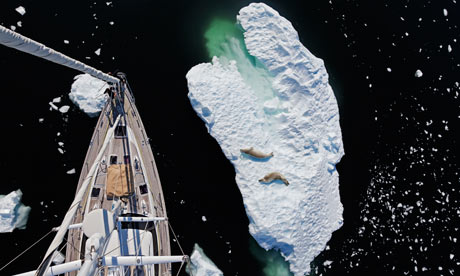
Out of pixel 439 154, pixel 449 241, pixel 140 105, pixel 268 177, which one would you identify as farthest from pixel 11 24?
pixel 449 241

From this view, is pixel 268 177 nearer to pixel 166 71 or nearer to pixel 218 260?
pixel 218 260

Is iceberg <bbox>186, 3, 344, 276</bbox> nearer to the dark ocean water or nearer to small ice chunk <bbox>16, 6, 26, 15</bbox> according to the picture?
the dark ocean water

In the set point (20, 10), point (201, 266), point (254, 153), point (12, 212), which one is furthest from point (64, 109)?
point (201, 266)

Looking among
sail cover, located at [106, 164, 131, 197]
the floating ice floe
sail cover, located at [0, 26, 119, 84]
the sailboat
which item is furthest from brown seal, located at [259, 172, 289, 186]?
sail cover, located at [0, 26, 119, 84]

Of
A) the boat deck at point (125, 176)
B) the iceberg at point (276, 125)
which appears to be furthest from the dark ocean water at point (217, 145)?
the boat deck at point (125, 176)

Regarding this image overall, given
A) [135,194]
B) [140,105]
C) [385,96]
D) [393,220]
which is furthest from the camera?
[385,96]
